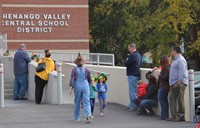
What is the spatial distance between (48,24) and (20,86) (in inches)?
902

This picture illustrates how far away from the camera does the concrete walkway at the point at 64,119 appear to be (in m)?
14.1

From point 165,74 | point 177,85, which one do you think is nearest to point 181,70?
point 177,85

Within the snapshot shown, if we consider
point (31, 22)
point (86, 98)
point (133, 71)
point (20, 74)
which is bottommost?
point (86, 98)

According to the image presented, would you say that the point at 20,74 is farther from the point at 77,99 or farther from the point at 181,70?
the point at 181,70

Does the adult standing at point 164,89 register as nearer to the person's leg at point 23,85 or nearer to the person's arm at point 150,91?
the person's arm at point 150,91

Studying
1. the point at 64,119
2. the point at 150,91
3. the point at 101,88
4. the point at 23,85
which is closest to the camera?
the point at 64,119

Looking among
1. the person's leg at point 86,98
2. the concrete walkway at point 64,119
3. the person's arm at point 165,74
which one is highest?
the person's arm at point 165,74

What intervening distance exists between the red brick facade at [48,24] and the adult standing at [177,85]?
29.6 metres

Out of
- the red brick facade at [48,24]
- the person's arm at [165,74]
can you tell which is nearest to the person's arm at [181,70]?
the person's arm at [165,74]

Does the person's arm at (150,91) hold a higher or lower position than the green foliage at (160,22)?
lower

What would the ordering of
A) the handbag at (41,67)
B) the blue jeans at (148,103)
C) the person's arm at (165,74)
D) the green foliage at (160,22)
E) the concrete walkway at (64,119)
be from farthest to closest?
the green foliage at (160,22)
the handbag at (41,67)
the blue jeans at (148,103)
the person's arm at (165,74)
the concrete walkway at (64,119)

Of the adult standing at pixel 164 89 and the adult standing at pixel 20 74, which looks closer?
the adult standing at pixel 164 89

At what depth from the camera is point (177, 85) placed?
14500mm

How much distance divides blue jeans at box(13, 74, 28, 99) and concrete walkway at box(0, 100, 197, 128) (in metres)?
2.83
